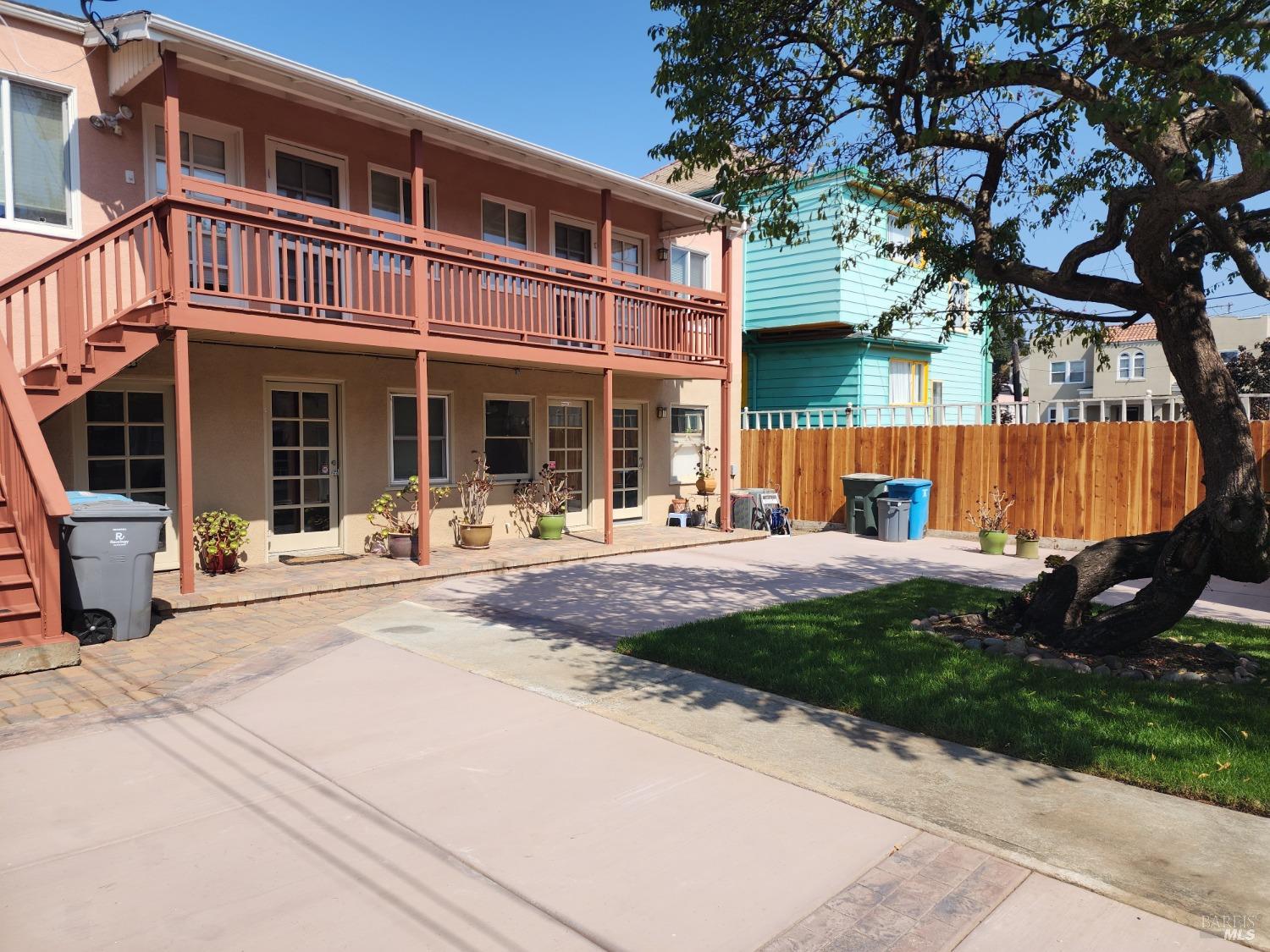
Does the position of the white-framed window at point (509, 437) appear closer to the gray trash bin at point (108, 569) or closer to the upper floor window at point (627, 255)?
the upper floor window at point (627, 255)

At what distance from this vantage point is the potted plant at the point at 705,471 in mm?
16234

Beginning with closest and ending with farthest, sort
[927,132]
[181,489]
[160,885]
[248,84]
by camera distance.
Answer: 1. [160,885]
2. [927,132]
3. [181,489]
4. [248,84]

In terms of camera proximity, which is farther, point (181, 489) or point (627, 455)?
point (627, 455)

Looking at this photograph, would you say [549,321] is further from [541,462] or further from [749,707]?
[749,707]

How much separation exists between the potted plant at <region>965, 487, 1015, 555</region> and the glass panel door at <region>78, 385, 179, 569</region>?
1113 cm

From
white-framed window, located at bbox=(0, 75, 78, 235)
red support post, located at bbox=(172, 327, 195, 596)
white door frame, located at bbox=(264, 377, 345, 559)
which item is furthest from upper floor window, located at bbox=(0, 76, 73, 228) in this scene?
white door frame, located at bbox=(264, 377, 345, 559)

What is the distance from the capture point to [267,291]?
9750 millimetres

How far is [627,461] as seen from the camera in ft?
49.5

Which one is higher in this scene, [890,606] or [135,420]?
[135,420]

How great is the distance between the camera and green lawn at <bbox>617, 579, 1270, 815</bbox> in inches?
166

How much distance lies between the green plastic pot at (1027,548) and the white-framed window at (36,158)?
12806 millimetres

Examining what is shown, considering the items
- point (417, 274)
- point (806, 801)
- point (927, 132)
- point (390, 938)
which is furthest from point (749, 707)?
point (417, 274)

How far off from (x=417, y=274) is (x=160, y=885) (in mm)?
8153

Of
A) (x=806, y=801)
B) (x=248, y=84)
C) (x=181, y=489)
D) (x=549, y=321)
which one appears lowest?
(x=806, y=801)
